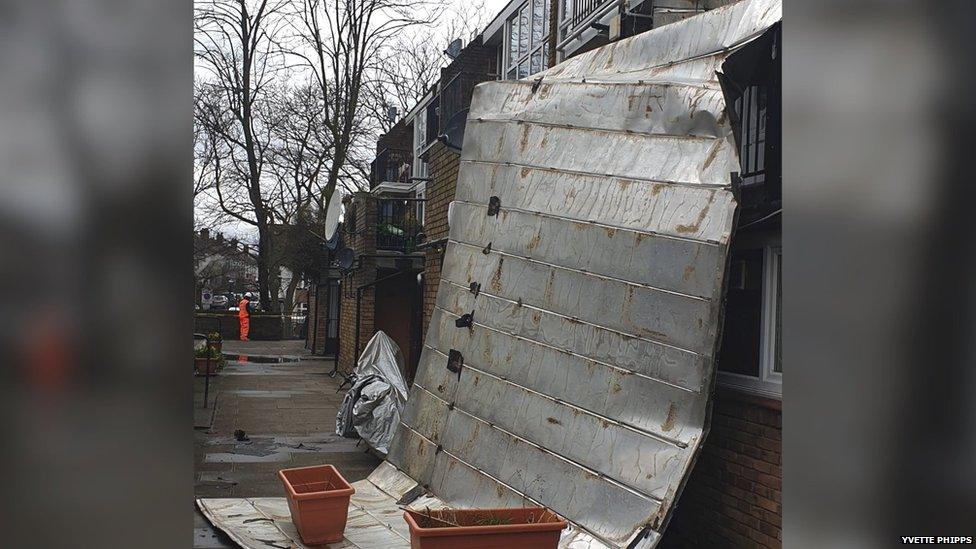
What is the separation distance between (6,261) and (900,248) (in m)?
2.30

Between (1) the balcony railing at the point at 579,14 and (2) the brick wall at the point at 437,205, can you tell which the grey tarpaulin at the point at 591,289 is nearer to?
(1) the balcony railing at the point at 579,14

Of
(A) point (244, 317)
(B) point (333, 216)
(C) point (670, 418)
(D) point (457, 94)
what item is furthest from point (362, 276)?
(C) point (670, 418)

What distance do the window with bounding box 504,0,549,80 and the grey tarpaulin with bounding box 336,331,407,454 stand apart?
190 inches

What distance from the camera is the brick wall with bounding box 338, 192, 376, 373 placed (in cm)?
1933

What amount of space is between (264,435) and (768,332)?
27.6 feet

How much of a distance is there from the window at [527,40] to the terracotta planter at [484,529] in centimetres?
801

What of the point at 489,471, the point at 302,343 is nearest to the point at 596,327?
the point at 489,471

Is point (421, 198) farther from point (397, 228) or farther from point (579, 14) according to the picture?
point (579, 14)

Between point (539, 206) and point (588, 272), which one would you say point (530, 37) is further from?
point (588, 272)

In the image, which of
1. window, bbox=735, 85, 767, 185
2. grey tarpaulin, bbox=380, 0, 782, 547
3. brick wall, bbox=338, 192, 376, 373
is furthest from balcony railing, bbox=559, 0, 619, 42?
brick wall, bbox=338, 192, 376, 373

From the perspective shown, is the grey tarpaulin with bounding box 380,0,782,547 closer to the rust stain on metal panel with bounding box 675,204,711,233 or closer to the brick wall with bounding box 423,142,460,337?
the rust stain on metal panel with bounding box 675,204,711,233

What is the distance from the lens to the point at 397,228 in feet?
65.8

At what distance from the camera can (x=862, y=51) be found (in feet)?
8.17

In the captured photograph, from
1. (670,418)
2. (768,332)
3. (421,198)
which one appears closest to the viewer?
(670,418)
